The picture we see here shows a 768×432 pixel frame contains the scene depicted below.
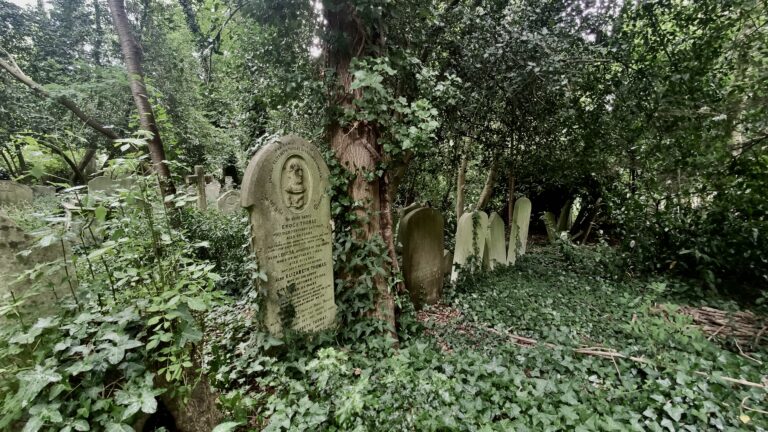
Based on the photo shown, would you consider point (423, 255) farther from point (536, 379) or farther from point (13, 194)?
point (13, 194)

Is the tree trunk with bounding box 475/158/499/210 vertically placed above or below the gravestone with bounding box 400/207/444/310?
above

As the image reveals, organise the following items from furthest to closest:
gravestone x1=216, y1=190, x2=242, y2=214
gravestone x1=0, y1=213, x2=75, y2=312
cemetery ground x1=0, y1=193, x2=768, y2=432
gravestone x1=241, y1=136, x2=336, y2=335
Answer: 1. gravestone x1=216, y1=190, x2=242, y2=214
2. gravestone x1=241, y1=136, x2=336, y2=335
3. gravestone x1=0, y1=213, x2=75, y2=312
4. cemetery ground x1=0, y1=193, x2=768, y2=432

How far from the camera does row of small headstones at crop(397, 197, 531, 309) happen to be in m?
4.34

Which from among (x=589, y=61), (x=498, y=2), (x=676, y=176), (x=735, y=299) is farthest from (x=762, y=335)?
(x=498, y=2)

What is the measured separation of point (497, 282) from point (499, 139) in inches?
116

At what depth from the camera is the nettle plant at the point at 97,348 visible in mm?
1425

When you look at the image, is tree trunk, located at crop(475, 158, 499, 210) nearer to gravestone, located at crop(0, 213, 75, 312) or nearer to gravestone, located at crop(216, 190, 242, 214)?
gravestone, located at crop(216, 190, 242, 214)

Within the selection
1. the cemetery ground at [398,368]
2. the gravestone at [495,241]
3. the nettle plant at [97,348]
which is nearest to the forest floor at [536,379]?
the cemetery ground at [398,368]

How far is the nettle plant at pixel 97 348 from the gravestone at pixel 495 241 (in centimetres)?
479

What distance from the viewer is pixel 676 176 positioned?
4418 mm

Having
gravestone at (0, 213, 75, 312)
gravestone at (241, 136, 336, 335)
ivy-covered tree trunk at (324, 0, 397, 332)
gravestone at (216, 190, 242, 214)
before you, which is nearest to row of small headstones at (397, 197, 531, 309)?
ivy-covered tree trunk at (324, 0, 397, 332)

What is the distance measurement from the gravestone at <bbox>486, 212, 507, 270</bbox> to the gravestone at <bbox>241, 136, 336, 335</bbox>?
3354mm

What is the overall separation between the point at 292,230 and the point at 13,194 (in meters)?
9.94

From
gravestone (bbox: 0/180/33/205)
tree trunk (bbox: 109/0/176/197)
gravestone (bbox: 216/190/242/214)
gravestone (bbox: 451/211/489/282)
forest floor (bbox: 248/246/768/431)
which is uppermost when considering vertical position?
tree trunk (bbox: 109/0/176/197)
